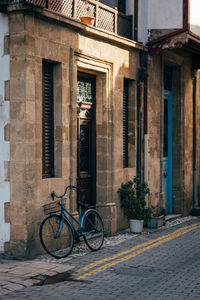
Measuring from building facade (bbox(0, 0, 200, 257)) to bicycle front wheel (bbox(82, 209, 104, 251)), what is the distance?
0.45m

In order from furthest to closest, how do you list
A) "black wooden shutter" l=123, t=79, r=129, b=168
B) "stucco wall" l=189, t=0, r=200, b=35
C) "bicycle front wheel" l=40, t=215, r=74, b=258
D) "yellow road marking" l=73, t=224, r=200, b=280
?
"stucco wall" l=189, t=0, r=200, b=35 < "black wooden shutter" l=123, t=79, r=129, b=168 < "bicycle front wheel" l=40, t=215, r=74, b=258 < "yellow road marking" l=73, t=224, r=200, b=280

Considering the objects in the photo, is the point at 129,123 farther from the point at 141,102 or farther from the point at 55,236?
the point at 55,236

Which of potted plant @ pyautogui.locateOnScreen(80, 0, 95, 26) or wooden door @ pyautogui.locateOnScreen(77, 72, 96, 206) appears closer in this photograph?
potted plant @ pyautogui.locateOnScreen(80, 0, 95, 26)

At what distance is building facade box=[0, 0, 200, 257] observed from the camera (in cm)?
912

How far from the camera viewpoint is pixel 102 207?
460 inches

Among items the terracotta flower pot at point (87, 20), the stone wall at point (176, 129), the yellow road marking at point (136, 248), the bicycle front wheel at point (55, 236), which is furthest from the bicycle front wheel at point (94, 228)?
the terracotta flower pot at point (87, 20)

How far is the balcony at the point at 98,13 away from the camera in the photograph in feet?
32.8

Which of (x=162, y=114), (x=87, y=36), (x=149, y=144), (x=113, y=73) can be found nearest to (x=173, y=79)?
(x=162, y=114)

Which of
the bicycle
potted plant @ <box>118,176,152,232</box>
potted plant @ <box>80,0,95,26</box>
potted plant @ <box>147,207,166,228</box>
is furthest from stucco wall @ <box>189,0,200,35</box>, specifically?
the bicycle

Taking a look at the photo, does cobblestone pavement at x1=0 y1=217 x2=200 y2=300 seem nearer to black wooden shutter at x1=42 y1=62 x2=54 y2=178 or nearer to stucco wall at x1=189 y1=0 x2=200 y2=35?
black wooden shutter at x1=42 y1=62 x2=54 y2=178

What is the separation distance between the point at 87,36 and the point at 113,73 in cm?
128

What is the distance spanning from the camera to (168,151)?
15.4 m

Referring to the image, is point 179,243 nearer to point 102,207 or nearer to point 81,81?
point 102,207

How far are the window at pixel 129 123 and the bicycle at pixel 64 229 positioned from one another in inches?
114
